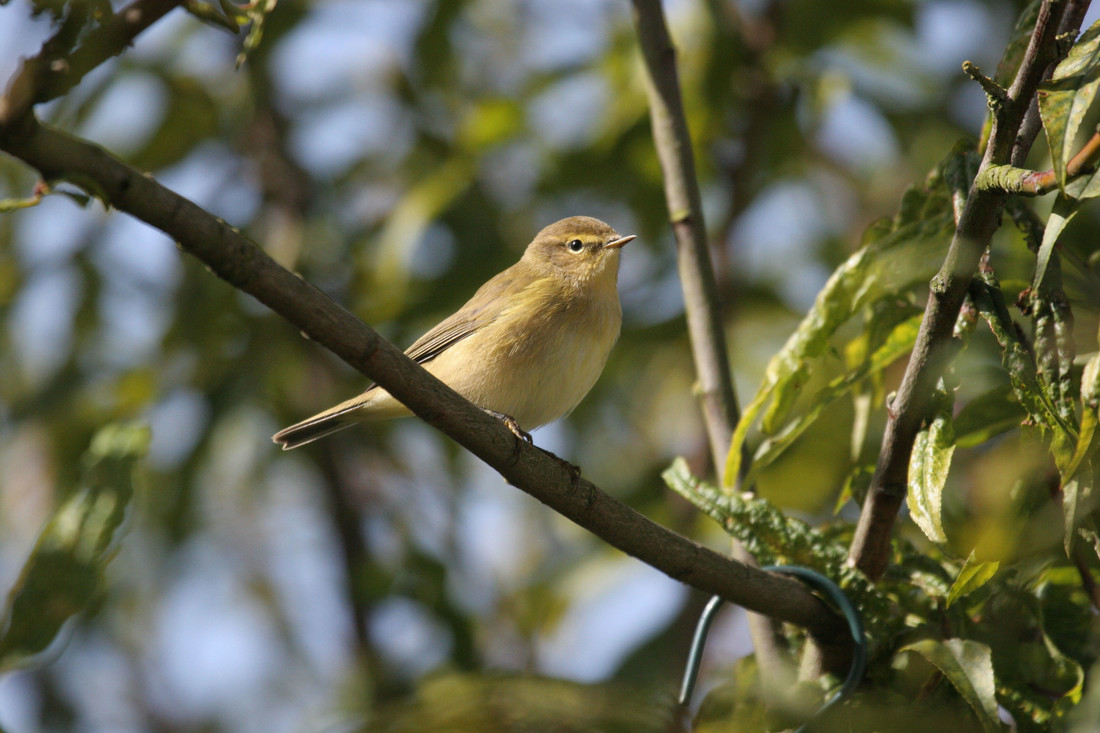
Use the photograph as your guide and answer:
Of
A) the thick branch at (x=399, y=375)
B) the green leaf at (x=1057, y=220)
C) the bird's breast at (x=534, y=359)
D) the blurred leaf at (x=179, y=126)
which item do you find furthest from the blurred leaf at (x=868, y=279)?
the blurred leaf at (x=179, y=126)

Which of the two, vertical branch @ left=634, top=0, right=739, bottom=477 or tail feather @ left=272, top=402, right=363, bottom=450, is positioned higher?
vertical branch @ left=634, top=0, right=739, bottom=477

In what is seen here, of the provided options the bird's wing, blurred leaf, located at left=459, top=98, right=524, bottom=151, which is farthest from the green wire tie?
blurred leaf, located at left=459, top=98, right=524, bottom=151

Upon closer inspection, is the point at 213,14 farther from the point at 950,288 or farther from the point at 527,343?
the point at 527,343

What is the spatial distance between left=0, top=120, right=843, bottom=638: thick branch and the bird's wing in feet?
5.71

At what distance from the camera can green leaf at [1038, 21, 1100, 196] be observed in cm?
168

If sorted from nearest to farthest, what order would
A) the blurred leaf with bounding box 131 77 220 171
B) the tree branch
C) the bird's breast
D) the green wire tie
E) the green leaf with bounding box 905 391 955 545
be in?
the tree branch → the green leaf with bounding box 905 391 955 545 → the green wire tie → the bird's breast → the blurred leaf with bounding box 131 77 220 171

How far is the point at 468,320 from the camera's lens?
466cm

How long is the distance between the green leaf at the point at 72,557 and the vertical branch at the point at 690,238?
1.68 meters

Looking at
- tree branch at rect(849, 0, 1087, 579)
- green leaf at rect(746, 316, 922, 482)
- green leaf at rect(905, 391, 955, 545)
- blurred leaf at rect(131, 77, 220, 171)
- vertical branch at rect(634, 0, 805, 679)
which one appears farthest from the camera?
blurred leaf at rect(131, 77, 220, 171)

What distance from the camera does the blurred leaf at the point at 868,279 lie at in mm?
2602

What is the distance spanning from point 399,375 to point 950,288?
1.09 metres

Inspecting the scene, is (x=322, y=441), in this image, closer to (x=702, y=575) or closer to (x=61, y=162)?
(x=702, y=575)

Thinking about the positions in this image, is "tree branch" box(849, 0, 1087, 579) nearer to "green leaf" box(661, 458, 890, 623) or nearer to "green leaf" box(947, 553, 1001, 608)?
"green leaf" box(661, 458, 890, 623)

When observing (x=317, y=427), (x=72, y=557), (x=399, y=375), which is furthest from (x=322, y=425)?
(x=399, y=375)
